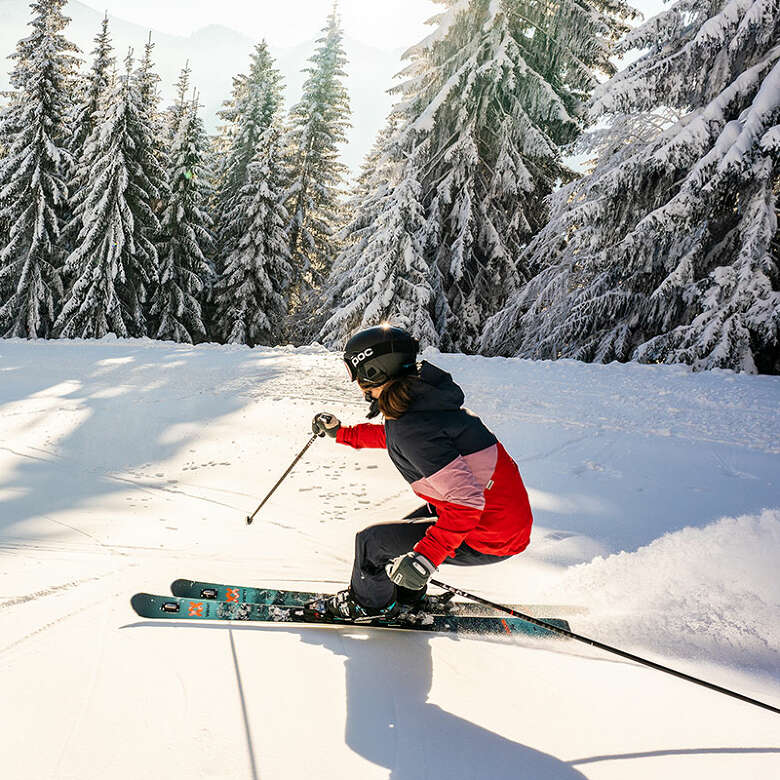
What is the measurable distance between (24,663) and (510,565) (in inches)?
100.0

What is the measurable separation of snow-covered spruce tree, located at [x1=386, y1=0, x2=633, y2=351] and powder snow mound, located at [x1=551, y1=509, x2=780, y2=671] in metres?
12.3

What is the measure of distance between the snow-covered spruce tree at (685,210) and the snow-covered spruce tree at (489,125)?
128 inches

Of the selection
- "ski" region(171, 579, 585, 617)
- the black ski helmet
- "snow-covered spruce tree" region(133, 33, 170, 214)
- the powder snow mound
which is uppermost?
"snow-covered spruce tree" region(133, 33, 170, 214)

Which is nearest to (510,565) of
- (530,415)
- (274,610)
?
(274,610)

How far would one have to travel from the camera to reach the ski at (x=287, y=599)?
307cm

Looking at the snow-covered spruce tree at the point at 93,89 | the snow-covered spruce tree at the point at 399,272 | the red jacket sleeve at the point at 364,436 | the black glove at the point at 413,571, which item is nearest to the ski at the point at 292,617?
the black glove at the point at 413,571

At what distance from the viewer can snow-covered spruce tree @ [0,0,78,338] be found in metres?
21.1

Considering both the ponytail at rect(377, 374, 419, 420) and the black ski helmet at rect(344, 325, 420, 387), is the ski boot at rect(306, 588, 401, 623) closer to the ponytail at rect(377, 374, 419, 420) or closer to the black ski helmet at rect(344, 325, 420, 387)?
the ponytail at rect(377, 374, 419, 420)

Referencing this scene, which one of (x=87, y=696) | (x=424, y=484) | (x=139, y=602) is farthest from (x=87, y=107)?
(x=87, y=696)

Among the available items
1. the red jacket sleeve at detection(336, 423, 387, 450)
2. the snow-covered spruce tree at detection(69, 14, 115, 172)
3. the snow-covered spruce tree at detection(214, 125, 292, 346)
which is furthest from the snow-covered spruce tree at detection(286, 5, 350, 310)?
the red jacket sleeve at detection(336, 423, 387, 450)

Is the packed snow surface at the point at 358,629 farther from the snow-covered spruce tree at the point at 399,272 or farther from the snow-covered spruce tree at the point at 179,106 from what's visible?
the snow-covered spruce tree at the point at 179,106

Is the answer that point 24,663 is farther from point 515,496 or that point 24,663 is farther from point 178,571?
point 515,496

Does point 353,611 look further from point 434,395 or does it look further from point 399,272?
point 399,272

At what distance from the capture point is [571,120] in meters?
15.3
